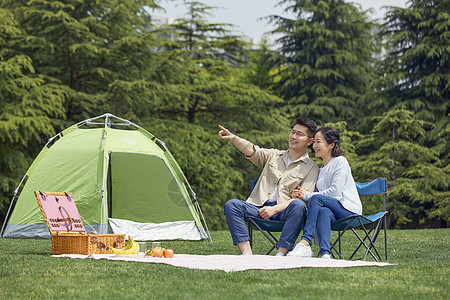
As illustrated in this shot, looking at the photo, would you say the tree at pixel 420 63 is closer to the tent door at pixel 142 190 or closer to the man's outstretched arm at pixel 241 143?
the tent door at pixel 142 190

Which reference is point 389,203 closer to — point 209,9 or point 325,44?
point 325,44

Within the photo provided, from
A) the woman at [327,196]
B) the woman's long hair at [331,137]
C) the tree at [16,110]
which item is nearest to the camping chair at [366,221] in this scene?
the woman at [327,196]

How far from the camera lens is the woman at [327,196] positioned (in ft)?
11.3

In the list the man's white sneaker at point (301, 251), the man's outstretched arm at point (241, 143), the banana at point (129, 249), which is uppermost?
the man's outstretched arm at point (241, 143)

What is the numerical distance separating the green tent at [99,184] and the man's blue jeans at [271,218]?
2.40 m

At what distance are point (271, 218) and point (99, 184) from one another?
2685mm

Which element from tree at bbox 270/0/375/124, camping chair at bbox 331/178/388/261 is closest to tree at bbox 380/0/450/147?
tree at bbox 270/0/375/124

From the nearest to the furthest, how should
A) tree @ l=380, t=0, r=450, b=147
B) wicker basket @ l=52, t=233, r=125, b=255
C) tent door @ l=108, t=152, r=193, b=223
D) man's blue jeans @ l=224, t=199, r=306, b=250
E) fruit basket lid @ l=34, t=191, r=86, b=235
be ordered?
1. man's blue jeans @ l=224, t=199, r=306, b=250
2. wicker basket @ l=52, t=233, r=125, b=255
3. fruit basket lid @ l=34, t=191, r=86, b=235
4. tent door @ l=108, t=152, r=193, b=223
5. tree @ l=380, t=0, r=450, b=147

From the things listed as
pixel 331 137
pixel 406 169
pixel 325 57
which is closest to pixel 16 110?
pixel 331 137

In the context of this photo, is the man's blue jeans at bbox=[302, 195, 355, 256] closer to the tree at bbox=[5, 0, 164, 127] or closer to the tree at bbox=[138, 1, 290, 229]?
the tree at bbox=[5, 0, 164, 127]

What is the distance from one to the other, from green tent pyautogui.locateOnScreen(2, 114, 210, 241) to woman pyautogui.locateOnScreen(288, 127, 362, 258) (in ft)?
8.59

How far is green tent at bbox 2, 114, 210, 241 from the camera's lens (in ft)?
19.7

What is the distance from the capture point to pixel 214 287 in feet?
8.14

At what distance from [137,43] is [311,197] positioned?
7820mm
